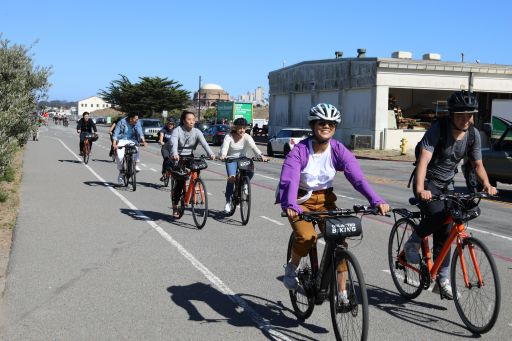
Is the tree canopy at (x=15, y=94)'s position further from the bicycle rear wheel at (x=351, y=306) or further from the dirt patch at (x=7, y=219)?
the bicycle rear wheel at (x=351, y=306)

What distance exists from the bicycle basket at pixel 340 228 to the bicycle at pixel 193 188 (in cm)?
528

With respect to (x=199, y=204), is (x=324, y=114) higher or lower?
higher

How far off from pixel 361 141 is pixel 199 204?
29.7m

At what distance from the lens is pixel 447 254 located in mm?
5484

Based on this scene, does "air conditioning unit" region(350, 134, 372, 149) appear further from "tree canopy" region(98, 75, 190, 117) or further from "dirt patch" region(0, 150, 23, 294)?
"tree canopy" region(98, 75, 190, 117)

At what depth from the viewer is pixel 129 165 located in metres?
15.1

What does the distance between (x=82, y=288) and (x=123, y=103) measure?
9100 cm

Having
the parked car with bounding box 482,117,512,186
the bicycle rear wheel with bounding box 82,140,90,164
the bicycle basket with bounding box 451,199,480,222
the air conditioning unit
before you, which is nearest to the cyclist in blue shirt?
the bicycle rear wheel with bounding box 82,140,90,164

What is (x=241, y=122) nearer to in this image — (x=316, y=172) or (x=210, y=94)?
(x=316, y=172)

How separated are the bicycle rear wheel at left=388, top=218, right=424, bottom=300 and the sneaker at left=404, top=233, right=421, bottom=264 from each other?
9 cm

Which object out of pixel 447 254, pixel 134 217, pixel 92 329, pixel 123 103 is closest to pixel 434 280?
pixel 447 254

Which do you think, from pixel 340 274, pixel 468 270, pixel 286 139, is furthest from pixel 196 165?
pixel 286 139

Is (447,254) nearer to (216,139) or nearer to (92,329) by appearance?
(92,329)

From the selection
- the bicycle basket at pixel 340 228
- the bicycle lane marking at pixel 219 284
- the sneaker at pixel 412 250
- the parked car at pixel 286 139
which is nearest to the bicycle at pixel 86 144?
the parked car at pixel 286 139
